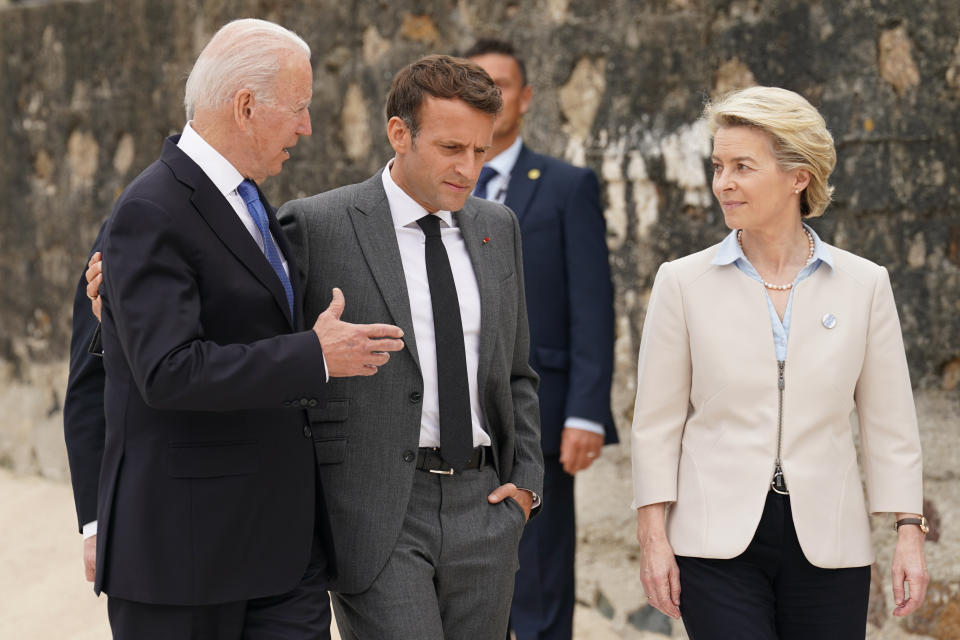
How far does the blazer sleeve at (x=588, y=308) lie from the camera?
377cm

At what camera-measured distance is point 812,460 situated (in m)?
2.60

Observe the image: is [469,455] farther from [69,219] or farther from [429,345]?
[69,219]

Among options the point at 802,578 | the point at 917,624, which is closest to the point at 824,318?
the point at 802,578

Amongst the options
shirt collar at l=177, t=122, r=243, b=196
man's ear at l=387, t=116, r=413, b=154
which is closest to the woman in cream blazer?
man's ear at l=387, t=116, r=413, b=154

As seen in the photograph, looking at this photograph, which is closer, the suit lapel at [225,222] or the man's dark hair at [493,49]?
the suit lapel at [225,222]

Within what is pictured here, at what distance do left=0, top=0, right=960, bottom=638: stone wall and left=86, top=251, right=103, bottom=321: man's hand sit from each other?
7.70 ft

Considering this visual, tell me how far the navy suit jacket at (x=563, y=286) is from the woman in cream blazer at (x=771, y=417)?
42.1 inches

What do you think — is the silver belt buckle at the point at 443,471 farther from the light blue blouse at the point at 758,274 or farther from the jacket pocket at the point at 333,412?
the light blue blouse at the point at 758,274

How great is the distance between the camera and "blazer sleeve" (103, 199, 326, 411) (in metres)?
2.17

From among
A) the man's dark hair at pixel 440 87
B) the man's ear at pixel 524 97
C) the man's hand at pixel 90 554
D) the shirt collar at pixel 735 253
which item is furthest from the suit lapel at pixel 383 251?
the man's ear at pixel 524 97

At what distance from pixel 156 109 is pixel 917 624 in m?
3.96

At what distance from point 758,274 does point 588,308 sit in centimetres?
115

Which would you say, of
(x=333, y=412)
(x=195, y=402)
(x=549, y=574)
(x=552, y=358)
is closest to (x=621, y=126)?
(x=552, y=358)

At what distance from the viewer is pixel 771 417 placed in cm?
260
